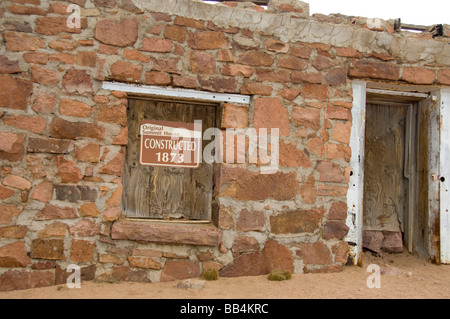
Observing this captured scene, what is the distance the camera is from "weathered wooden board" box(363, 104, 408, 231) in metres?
4.16

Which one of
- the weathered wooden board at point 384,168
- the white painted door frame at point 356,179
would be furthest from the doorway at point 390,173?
the white painted door frame at point 356,179

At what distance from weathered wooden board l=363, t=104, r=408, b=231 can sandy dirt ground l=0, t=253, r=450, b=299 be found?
710 millimetres

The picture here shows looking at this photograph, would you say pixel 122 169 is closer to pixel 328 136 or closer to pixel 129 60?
pixel 129 60

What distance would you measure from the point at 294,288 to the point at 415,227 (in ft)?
5.65

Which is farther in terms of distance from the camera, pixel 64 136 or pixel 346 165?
pixel 346 165

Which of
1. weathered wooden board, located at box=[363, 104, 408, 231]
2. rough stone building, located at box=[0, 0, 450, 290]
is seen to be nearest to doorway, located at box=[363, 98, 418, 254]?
weathered wooden board, located at box=[363, 104, 408, 231]

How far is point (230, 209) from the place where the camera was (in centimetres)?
337

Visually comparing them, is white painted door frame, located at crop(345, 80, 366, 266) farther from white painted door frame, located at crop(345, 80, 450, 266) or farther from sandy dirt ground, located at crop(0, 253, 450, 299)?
sandy dirt ground, located at crop(0, 253, 450, 299)

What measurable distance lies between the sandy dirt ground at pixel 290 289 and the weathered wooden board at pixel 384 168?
27.9 inches

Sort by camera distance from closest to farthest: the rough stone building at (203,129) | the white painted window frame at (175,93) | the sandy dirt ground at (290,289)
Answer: the sandy dirt ground at (290,289) → the rough stone building at (203,129) → the white painted window frame at (175,93)

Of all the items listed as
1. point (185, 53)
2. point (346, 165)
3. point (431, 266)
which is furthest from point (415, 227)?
point (185, 53)

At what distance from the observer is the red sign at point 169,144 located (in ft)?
11.4

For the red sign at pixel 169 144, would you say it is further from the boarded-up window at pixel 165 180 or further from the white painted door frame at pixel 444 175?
the white painted door frame at pixel 444 175
